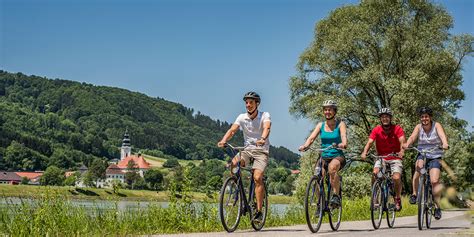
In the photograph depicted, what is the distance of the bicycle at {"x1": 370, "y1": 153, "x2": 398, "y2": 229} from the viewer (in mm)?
11008

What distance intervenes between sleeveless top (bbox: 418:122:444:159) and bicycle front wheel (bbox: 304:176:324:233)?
2286 millimetres

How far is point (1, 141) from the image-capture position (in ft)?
575

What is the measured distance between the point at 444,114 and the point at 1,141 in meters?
158

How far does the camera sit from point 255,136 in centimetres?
1000

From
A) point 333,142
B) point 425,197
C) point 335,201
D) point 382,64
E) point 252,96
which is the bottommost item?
point 335,201

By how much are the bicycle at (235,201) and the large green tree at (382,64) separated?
997 inches

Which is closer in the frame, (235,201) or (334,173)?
(235,201)

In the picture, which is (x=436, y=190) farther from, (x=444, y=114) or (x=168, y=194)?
(x=444, y=114)

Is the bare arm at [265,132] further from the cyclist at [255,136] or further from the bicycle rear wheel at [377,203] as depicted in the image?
the bicycle rear wheel at [377,203]

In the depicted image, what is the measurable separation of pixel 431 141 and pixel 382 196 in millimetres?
1240

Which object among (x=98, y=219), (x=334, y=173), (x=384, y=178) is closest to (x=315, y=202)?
(x=334, y=173)

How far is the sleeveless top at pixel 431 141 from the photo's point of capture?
36.3 ft

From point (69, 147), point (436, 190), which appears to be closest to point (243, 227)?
point (436, 190)

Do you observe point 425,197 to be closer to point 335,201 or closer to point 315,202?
point 335,201
